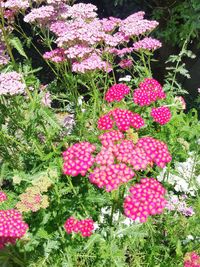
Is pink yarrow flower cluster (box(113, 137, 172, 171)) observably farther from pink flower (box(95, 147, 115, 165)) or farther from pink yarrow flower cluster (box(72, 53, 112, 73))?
pink yarrow flower cluster (box(72, 53, 112, 73))

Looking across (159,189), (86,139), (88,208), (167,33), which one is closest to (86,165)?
(159,189)

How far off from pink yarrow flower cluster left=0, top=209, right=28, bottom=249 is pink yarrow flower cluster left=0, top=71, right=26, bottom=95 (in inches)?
33.9

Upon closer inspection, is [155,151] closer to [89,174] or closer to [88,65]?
[89,174]

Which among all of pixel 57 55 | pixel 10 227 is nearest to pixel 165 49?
pixel 57 55

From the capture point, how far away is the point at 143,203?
220 centimetres

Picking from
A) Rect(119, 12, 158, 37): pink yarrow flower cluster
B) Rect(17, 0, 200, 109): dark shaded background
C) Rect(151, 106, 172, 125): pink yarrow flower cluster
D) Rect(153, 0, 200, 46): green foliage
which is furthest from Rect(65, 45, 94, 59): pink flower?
Rect(17, 0, 200, 109): dark shaded background

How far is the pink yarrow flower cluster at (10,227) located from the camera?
2.39 m

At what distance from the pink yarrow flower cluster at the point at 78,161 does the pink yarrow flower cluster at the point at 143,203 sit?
28cm

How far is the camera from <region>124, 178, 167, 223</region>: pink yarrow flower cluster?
2.17 m

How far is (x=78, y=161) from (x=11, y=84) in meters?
0.94

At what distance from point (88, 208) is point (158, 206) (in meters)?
0.88

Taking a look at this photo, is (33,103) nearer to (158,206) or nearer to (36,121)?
(36,121)

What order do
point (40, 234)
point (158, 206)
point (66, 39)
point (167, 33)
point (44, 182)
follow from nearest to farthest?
point (158, 206)
point (44, 182)
point (40, 234)
point (66, 39)
point (167, 33)

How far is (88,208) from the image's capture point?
300cm
